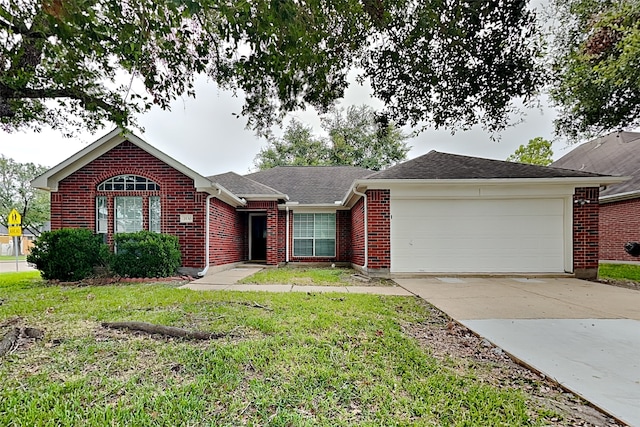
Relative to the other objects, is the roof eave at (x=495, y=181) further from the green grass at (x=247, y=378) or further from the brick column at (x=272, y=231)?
the green grass at (x=247, y=378)

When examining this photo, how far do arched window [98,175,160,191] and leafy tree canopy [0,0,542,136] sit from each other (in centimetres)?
288

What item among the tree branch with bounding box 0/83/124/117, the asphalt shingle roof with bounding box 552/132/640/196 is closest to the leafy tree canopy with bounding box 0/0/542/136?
the tree branch with bounding box 0/83/124/117

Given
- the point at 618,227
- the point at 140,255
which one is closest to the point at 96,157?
the point at 140,255

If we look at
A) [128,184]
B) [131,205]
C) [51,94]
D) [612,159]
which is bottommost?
[131,205]

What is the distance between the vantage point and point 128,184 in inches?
373

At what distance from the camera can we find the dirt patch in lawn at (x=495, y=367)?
2.19 meters

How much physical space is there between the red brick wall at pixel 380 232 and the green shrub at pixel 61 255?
7638mm

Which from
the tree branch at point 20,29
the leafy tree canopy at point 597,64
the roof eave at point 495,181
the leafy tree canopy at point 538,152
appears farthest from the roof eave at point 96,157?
the leafy tree canopy at point 538,152

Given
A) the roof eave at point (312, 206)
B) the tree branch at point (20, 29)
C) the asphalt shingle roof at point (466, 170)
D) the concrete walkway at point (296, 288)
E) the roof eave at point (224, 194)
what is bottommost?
the concrete walkway at point (296, 288)

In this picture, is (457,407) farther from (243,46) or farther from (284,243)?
(284,243)

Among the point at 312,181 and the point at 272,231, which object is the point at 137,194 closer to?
the point at 272,231

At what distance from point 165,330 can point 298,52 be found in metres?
3.98

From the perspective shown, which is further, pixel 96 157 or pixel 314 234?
pixel 314 234

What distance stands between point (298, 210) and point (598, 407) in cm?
1172
